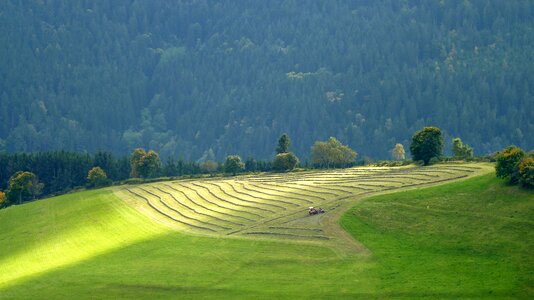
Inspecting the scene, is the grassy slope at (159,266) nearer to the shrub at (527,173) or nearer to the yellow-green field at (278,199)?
the yellow-green field at (278,199)

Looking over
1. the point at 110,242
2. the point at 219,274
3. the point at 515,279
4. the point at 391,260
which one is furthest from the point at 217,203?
the point at 515,279

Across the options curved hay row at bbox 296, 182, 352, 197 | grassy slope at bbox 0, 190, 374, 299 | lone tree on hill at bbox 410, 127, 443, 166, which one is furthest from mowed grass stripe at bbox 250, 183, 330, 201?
lone tree on hill at bbox 410, 127, 443, 166

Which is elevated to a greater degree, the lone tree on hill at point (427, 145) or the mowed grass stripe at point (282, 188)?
→ the lone tree on hill at point (427, 145)

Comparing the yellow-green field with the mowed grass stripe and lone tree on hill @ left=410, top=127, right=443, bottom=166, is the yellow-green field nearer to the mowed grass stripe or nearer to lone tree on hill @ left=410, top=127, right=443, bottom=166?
the mowed grass stripe

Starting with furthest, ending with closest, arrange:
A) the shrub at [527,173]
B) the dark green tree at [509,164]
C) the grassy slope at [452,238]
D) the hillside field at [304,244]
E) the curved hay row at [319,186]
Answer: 1. the curved hay row at [319,186]
2. the dark green tree at [509,164]
3. the shrub at [527,173]
4. the hillside field at [304,244]
5. the grassy slope at [452,238]

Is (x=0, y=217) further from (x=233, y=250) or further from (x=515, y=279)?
(x=515, y=279)

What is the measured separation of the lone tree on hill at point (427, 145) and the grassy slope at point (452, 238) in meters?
30.6

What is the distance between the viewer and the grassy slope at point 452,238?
99125 mm

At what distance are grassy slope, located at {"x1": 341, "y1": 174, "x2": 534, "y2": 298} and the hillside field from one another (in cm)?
23

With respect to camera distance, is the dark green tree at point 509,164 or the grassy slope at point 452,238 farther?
the dark green tree at point 509,164

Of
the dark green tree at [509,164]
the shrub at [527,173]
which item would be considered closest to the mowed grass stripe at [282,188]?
the dark green tree at [509,164]

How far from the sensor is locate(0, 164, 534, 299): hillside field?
341 feet

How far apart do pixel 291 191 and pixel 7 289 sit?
6011cm

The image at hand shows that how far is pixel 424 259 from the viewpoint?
356ft
